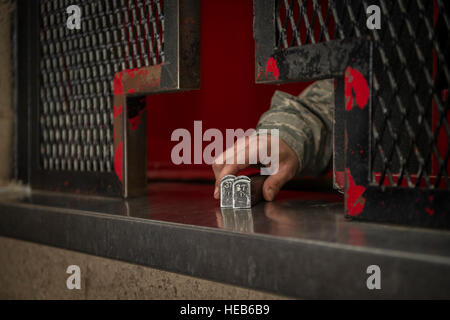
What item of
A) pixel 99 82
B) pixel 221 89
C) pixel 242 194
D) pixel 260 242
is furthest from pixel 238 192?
pixel 221 89

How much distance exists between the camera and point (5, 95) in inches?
62.6

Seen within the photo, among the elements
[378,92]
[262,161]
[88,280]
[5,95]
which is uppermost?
[5,95]

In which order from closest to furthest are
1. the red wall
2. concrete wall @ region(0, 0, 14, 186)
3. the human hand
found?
the human hand, concrete wall @ region(0, 0, 14, 186), the red wall

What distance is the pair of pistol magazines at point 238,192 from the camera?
954 millimetres

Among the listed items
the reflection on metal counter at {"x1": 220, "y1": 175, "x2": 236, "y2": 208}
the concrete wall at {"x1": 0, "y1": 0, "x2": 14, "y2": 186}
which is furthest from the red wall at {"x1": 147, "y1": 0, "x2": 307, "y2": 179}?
the reflection on metal counter at {"x1": 220, "y1": 175, "x2": 236, "y2": 208}

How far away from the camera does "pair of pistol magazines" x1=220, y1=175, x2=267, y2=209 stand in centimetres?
95

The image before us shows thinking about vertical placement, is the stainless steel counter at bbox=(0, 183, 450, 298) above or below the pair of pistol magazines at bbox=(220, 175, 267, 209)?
below

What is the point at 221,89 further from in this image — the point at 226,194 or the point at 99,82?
the point at 226,194

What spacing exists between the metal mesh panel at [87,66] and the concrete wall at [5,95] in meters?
0.25

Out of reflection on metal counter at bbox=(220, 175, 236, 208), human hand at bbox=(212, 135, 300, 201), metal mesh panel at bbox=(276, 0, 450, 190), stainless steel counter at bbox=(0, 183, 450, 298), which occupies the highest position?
metal mesh panel at bbox=(276, 0, 450, 190)

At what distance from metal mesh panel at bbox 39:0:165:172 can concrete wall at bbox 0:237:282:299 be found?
308 millimetres

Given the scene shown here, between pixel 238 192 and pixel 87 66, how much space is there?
66 centimetres

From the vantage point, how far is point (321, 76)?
0.81m

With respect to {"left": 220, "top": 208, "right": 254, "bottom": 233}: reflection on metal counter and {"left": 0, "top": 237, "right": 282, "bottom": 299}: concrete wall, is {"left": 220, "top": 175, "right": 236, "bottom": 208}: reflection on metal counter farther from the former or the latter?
{"left": 0, "top": 237, "right": 282, "bottom": 299}: concrete wall
